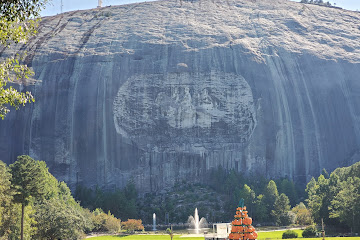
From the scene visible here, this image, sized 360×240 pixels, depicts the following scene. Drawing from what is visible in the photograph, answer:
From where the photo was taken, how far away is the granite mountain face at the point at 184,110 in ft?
279

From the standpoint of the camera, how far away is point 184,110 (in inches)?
3465

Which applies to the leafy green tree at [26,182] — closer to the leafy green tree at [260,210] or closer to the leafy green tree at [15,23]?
the leafy green tree at [15,23]

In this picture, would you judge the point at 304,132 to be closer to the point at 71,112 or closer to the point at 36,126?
the point at 71,112

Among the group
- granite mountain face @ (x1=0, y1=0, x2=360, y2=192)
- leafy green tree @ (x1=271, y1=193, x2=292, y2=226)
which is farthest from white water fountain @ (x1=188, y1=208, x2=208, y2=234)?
granite mountain face @ (x1=0, y1=0, x2=360, y2=192)

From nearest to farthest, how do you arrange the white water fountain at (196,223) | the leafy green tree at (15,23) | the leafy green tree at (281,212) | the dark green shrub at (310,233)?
the leafy green tree at (15,23) → the dark green shrub at (310,233) → the leafy green tree at (281,212) → the white water fountain at (196,223)

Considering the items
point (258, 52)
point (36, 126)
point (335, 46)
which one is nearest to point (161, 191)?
point (36, 126)

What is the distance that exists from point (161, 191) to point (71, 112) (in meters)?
22.0

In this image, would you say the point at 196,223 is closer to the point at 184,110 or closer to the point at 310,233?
the point at 310,233

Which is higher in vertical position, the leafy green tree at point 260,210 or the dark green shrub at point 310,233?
the leafy green tree at point 260,210

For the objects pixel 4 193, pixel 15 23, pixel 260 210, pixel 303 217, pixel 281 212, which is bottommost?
pixel 303 217

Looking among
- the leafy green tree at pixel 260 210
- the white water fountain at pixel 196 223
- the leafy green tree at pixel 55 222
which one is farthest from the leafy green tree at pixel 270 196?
the leafy green tree at pixel 55 222

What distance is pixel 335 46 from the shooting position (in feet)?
337

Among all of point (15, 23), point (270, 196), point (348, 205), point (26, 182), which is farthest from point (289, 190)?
point (15, 23)

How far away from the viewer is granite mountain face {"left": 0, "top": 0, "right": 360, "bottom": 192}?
279ft
